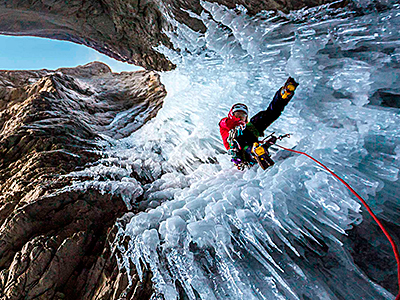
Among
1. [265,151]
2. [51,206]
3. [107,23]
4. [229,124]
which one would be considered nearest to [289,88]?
[265,151]

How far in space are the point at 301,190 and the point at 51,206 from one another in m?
3.12

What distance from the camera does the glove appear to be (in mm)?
2480

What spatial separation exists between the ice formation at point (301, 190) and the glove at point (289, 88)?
14.9 inches

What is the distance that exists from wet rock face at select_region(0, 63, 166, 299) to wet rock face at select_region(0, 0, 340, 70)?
4.49 feet

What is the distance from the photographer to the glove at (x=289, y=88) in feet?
8.14

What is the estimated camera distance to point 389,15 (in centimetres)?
227

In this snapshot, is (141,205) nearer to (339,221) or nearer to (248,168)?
(248,168)

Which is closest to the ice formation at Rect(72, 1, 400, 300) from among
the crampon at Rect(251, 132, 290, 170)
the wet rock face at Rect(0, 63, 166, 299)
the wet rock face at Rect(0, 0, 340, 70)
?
the crampon at Rect(251, 132, 290, 170)

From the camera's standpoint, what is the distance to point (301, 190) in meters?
2.22

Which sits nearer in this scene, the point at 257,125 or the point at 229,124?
the point at 257,125

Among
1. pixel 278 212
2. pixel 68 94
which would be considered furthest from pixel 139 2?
pixel 278 212

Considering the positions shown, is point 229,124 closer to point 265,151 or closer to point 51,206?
point 265,151

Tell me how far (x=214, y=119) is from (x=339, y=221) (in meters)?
2.97

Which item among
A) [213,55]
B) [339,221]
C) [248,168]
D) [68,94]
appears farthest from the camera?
[68,94]
